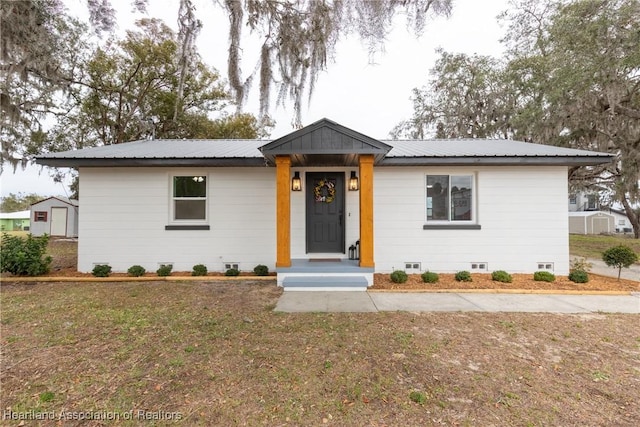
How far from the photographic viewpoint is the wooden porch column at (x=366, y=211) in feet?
18.4

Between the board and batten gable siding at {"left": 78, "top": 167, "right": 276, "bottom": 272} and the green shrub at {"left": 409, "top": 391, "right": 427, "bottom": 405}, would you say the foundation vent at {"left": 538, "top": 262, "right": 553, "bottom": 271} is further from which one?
the board and batten gable siding at {"left": 78, "top": 167, "right": 276, "bottom": 272}

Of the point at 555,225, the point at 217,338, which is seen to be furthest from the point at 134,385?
the point at 555,225

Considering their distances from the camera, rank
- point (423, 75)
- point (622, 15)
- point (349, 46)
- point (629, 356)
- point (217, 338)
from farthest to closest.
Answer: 1. point (423, 75)
2. point (622, 15)
3. point (349, 46)
4. point (217, 338)
5. point (629, 356)

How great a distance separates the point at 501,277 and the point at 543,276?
1.00 metres

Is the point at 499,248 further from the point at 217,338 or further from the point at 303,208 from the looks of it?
the point at 217,338

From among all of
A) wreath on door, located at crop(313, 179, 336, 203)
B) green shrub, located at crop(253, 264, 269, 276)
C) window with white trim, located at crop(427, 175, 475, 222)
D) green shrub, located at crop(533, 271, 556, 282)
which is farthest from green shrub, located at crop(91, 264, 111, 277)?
green shrub, located at crop(533, 271, 556, 282)

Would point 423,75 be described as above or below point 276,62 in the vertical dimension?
above

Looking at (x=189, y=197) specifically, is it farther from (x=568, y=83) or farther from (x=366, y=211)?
(x=568, y=83)

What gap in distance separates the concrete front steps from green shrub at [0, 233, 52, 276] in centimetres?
563

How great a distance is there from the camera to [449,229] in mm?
6559

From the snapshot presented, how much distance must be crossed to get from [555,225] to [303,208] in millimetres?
6065

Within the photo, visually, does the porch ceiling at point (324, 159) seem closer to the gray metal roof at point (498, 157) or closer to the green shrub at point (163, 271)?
the gray metal roof at point (498, 157)

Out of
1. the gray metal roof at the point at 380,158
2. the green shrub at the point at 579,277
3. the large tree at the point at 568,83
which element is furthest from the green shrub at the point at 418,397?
the large tree at the point at 568,83

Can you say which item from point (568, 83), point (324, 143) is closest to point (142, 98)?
point (324, 143)
